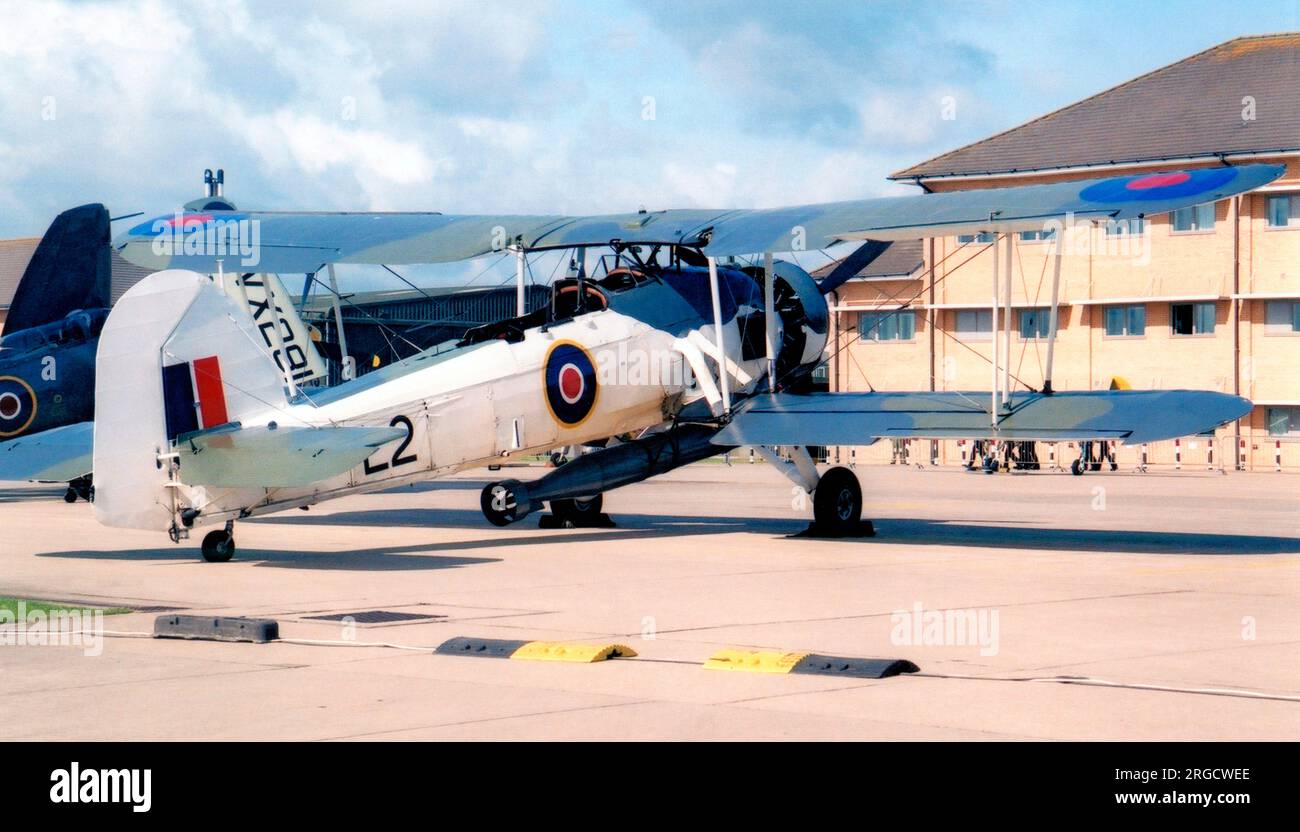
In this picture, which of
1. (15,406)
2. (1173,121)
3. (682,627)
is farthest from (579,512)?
(1173,121)

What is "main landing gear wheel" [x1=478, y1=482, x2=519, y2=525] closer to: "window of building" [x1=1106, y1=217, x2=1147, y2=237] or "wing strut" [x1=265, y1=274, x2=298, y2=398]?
"wing strut" [x1=265, y1=274, x2=298, y2=398]

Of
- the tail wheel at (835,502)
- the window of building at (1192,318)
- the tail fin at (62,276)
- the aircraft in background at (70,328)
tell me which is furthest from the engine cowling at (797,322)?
the window of building at (1192,318)

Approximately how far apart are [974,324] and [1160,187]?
3784cm

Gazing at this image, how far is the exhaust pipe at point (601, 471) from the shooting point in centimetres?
1981

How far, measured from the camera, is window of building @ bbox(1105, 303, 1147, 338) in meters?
50.9

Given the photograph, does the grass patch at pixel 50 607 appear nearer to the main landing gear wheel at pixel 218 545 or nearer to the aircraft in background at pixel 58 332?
the main landing gear wheel at pixel 218 545

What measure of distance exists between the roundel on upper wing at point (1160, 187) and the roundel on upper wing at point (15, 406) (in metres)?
17.9

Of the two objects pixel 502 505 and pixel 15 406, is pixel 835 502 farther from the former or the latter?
pixel 15 406

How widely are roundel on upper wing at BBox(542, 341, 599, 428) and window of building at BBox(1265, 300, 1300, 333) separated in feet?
116

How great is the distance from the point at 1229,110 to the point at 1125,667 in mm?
43875

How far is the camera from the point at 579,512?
874 inches
